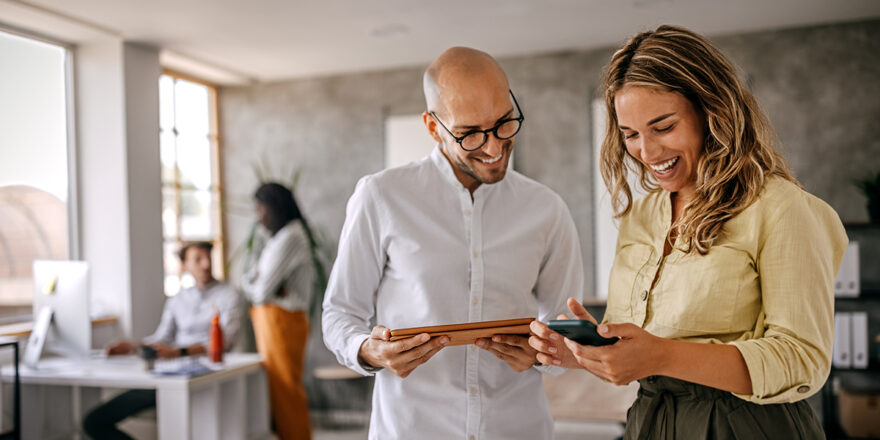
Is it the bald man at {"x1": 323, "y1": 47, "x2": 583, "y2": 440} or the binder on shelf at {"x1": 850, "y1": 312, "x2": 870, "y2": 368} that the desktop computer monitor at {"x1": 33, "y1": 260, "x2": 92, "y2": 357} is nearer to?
the bald man at {"x1": 323, "y1": 47, "x2": 583, "y2": 440}

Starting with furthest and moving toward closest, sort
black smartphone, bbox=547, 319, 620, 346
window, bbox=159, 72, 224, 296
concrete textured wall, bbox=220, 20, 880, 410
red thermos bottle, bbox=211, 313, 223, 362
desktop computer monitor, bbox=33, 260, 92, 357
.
Answer: window, bbox=159, 72, 224, 296, concrete textured wall, bbox=220, 20, 880, 410, red thermos bottle, bbox=211, 313, 223, 362, desktop computer monitor, bbox=33, 260, 92, 357, black smartphone, bbox=547, 319, 620, 346

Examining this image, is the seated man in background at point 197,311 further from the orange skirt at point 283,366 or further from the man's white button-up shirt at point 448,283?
the man's white button-up shirt at point 448,283

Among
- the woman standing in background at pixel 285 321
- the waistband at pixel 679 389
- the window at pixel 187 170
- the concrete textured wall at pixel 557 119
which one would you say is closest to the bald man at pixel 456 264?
the waistband at pixel 679 389

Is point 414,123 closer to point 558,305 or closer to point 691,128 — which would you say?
point 558,305

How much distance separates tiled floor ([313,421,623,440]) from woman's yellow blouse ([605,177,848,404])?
419 cm

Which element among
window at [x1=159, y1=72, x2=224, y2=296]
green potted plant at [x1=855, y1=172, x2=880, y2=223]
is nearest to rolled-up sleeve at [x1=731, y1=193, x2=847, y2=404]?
green potted plant at [x1=855, y1=172, x2=880, y2=223]

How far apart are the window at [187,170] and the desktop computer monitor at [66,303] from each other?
156 cm

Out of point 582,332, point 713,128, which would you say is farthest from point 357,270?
point 713,128

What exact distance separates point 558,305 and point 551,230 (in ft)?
0.64

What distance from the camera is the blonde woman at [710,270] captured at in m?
1.05

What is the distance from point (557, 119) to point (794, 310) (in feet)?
14.7

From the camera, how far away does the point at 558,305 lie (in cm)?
179

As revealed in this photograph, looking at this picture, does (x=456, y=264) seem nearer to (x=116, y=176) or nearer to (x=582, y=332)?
(x=582, y=332)

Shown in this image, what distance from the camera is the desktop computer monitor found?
3.63 metres
